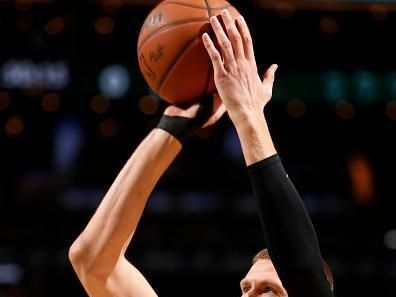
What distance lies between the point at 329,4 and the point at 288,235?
→ 22.9 ft

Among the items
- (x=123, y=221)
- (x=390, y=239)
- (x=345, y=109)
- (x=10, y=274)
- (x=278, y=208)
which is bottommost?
(x=390, y=239)

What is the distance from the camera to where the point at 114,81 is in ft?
28.7

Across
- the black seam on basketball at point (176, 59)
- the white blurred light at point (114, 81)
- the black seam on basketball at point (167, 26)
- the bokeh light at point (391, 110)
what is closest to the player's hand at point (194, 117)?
the black seam on basketball at point (176, 59)

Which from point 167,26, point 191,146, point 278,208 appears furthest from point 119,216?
point 191,146

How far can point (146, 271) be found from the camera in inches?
352

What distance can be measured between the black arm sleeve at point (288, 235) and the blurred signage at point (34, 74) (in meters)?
6.98

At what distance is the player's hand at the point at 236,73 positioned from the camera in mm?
2033

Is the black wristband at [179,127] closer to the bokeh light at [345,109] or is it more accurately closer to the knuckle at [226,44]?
the knuckle at [226,44]

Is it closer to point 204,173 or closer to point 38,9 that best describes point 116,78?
point 38,9

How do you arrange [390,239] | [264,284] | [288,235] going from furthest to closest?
[390,239], [264,284], [288,235]

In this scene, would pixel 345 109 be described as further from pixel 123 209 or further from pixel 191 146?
pixel 123 209

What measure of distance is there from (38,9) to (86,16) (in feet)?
1.66

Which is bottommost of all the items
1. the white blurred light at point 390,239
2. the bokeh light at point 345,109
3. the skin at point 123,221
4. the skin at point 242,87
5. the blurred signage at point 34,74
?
the white blurred light at point 390,239

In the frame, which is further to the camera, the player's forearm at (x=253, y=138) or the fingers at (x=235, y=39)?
the fingers at (x=235, y=39)
